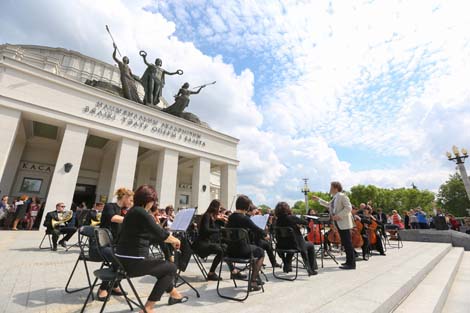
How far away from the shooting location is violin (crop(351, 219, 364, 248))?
224 inches

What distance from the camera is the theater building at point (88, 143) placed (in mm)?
10719

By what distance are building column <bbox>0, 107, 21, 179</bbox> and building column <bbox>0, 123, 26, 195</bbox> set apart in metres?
3.02

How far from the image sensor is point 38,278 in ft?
11.3

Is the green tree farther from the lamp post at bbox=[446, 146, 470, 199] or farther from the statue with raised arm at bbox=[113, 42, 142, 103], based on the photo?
the statue with raised arm at bbox=[113, 42, 142, 103]

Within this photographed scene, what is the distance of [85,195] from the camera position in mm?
16375

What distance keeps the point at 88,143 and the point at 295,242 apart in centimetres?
1762

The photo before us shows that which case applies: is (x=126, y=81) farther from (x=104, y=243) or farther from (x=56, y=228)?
(x=104, y=243)

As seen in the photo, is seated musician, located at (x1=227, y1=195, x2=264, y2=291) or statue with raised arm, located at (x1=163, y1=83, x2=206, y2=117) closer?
seated musician, located at (x1=227, y1=195, x2=264, y2=291)

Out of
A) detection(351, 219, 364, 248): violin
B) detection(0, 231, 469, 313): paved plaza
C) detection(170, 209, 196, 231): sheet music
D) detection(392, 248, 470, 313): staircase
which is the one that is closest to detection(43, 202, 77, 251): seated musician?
detection(0, 231, 469, 313): paved plaza

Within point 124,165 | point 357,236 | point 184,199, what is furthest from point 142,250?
point 184,199

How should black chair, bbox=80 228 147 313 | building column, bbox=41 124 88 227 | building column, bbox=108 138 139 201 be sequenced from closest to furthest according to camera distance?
black chair, bbox=80 228 147 313
building column, bbox=41 124 88 227
building column, bbox=108 138 139 201

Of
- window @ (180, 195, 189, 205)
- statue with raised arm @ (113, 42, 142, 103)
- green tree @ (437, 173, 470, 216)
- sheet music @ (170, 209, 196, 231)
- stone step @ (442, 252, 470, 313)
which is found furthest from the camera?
green tree @ (437, 173, 470, 216)

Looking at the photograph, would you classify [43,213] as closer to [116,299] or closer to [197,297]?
[116,299]

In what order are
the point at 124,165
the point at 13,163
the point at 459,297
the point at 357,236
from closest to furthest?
1. the point at 459,297
2. the point at 357,236
3. the point at 124,165
4. the point at 13,163
